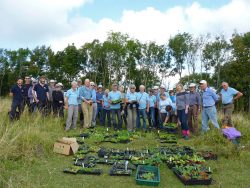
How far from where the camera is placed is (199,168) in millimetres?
5840

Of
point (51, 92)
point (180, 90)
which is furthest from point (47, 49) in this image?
point (180, 90)

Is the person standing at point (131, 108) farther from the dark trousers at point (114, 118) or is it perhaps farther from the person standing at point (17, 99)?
the person standing at point (17, 99)

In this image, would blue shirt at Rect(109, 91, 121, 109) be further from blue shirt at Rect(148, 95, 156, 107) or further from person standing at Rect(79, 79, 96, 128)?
blue shirt at Rect(148, 95, 156, 107)

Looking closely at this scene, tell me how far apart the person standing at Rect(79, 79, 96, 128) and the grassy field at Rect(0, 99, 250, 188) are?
2.75 metres

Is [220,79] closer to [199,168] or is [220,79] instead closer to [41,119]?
[41,119]

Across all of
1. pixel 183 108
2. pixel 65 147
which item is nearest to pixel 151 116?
pixel 183 108

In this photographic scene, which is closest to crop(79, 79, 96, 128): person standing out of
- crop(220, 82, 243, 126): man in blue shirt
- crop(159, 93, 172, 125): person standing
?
crop(159, 93, 172, 125): person standing

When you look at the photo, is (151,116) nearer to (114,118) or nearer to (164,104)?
(164,104)

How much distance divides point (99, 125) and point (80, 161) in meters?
5.77

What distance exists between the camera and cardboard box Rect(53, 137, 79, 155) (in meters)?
7.02

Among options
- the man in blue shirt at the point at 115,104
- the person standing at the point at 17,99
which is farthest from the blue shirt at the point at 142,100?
the person standing at the point at 17,99

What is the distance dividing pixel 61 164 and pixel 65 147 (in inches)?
28.2

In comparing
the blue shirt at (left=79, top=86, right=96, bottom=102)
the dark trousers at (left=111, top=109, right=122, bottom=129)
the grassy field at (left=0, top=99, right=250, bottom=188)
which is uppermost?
the blue shirt at (left=79, top=86, right=96, bottom=102)

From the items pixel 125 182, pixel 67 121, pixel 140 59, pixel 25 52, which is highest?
pixel 25 52
